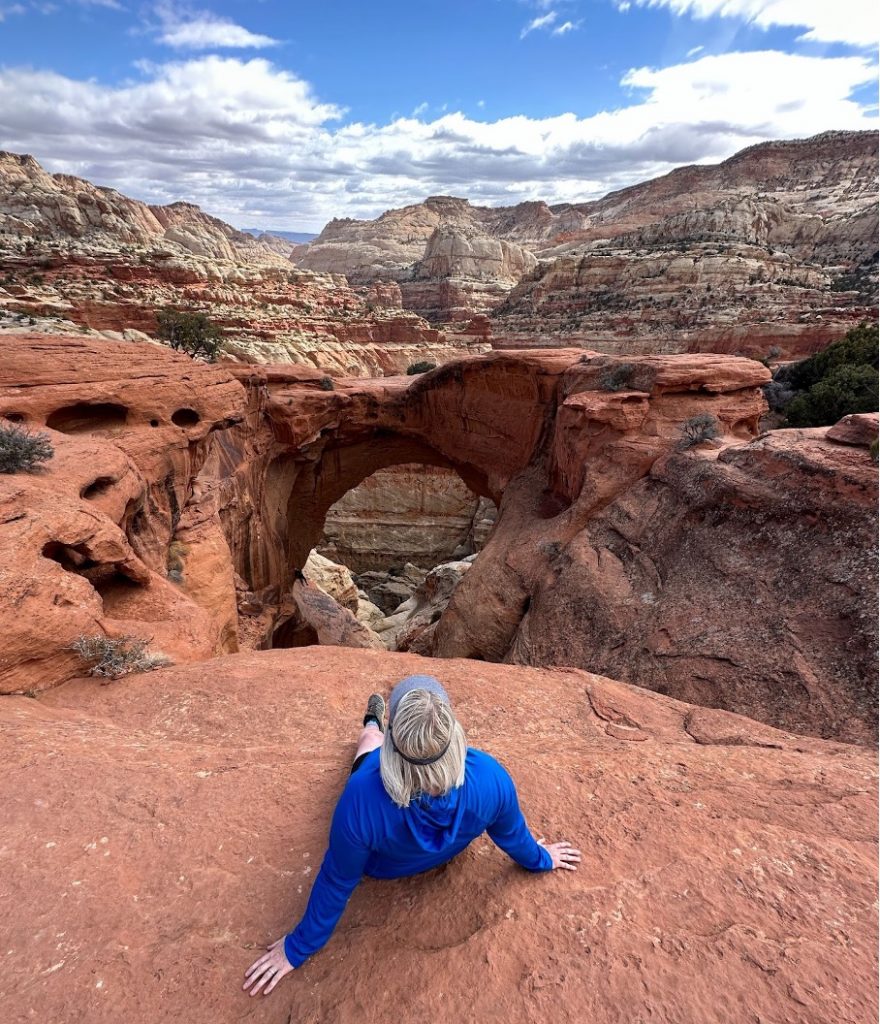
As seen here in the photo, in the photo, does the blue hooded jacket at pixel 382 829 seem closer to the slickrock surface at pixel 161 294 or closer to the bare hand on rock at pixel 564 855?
the bare hand on rock at pixel 564 855

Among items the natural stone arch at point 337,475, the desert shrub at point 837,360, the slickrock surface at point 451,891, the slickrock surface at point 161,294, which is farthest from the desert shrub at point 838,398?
the slickrock surface at point 161,294

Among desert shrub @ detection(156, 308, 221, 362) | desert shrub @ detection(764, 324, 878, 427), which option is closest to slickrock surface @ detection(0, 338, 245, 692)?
desert shrub @ detection(156, 308, 221, 362)

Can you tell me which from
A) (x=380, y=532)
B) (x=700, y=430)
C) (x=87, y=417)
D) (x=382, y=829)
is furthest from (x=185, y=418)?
(x=380, y=532)

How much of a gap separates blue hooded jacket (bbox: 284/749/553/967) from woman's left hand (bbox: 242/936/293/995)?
4cm

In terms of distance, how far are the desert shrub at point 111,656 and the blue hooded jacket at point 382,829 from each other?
12.9ft

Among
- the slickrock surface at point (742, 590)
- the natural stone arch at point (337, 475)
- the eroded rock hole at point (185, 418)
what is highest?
the eroded rock hole at point (185, 418)

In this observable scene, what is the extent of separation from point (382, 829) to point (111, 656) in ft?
14.2

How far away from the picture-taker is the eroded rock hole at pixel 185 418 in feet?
37.7

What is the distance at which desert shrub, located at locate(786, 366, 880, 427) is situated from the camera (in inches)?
814

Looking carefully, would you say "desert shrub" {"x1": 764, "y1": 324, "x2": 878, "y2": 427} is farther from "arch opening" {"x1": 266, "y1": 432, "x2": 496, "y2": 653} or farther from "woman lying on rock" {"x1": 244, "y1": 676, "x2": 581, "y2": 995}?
"woman lying on rock" {"x1": 244, "y1": 676, "x2": 581, "y2": 995}

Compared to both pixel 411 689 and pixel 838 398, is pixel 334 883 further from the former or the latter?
pixel 838 398

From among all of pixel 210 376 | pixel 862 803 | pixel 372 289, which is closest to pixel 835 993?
pixel 862 803

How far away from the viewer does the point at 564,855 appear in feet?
8.89

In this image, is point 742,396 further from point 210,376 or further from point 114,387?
point 114,387
